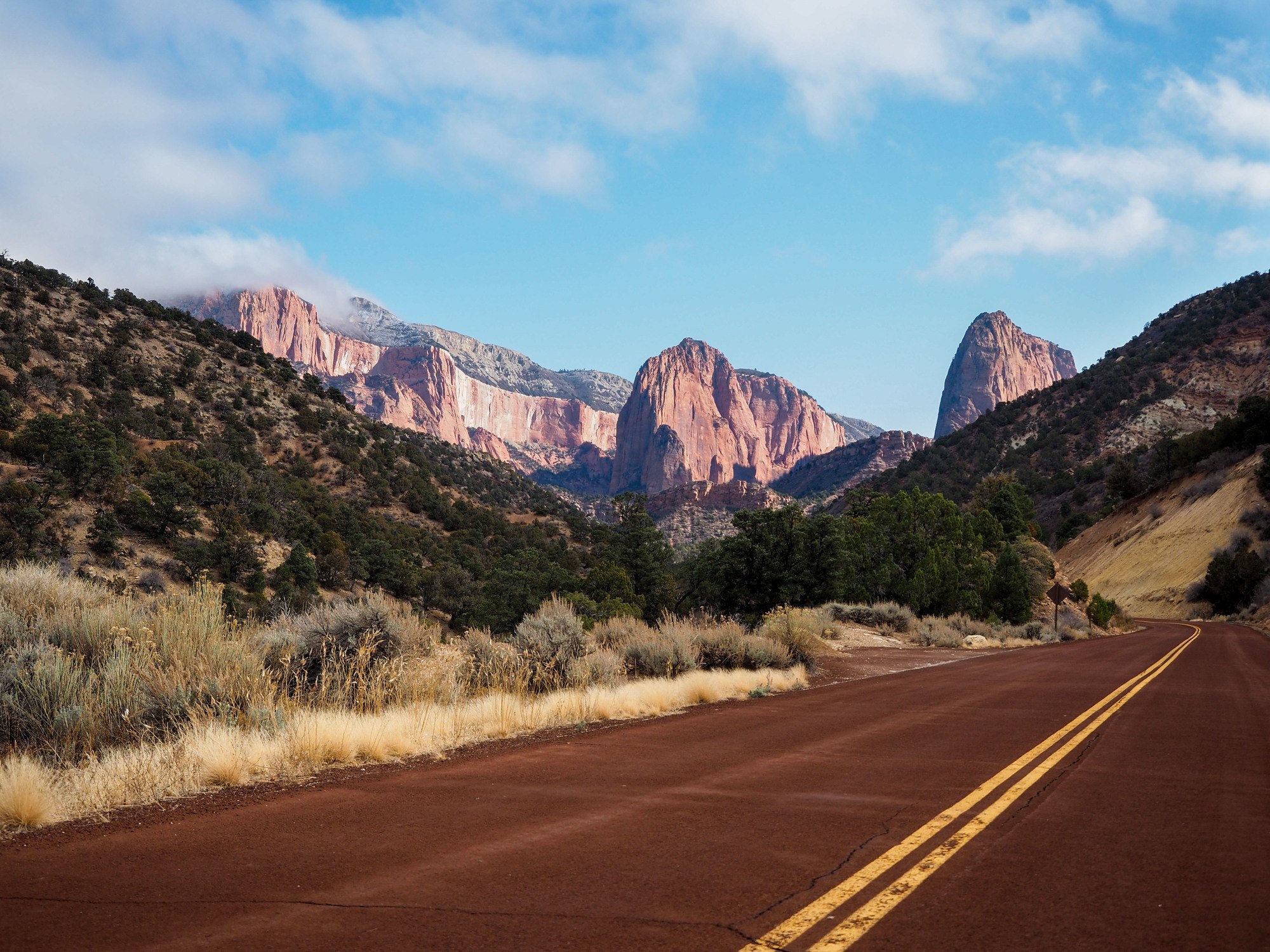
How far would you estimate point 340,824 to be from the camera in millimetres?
4820

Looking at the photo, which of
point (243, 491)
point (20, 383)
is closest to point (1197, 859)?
point (243, 491)

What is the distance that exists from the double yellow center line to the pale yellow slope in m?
63.2

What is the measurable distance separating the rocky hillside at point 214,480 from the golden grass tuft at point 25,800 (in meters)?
20.5

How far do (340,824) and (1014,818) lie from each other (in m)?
4.05

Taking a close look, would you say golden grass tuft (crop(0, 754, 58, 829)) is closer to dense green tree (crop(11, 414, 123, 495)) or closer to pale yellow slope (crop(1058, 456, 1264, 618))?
dense green tree (crop(11, 414, 123, 495))

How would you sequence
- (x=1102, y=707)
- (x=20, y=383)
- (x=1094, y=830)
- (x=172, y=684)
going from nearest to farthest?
(x=1094, y=830) < (x=172, y=684) < (x=1102, y=707) < (x=20, y=383)

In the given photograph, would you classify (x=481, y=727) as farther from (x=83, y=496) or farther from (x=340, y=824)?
(x=83, y=496)

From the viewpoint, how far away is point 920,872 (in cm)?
392

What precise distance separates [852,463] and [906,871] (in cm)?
17003

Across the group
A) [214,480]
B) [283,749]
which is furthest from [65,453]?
[283,749]

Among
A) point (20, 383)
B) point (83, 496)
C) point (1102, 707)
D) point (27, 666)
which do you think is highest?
point (20, 383)

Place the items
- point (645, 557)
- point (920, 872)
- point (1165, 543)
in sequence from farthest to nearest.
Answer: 1. point (1165, 543)
2. point (645, 557)
3. point (920, 872)

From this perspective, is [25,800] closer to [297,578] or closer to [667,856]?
[667,856]

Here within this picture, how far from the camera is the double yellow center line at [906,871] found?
3160 millimetres
